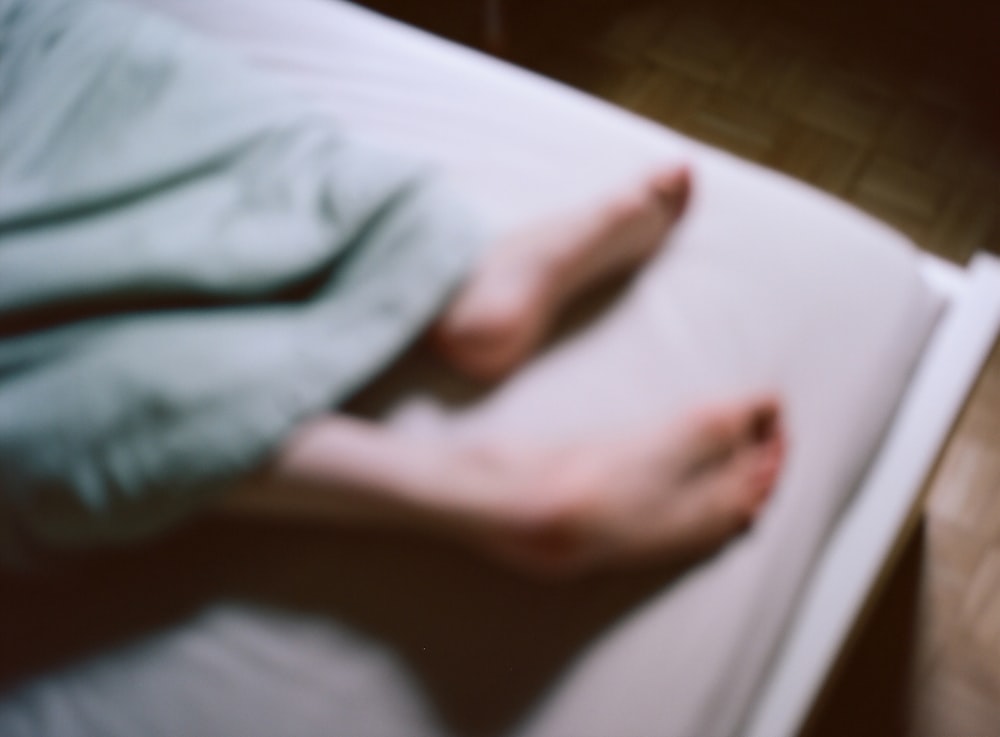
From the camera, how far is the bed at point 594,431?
0.54m

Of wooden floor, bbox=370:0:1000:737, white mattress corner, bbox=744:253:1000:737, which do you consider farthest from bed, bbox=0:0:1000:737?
wooden floor, bbox=370:0:1000:737

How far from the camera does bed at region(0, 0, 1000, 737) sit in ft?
1.76

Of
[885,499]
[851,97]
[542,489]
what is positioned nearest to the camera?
[542,489]

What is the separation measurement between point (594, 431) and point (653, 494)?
5 centimetres

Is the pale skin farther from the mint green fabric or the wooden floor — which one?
the wooden floor

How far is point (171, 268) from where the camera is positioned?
587 millimetres

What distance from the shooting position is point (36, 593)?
58 cm

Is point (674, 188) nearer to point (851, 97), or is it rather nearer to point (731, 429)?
point (731, 429)

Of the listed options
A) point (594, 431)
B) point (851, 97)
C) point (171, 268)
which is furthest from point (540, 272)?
point (851, 97)

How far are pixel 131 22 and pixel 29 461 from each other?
36 centimetres

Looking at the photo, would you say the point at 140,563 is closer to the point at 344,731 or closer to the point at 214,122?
the point at 344,731

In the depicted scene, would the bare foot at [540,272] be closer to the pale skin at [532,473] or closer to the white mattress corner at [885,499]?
the pale skin at [532,473]

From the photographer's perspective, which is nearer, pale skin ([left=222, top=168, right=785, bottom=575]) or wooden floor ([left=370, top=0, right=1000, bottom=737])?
pale skin ([left=222, top=168, right=785, bottom=575])

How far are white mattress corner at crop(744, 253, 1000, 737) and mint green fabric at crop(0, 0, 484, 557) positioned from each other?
31 centimetres
